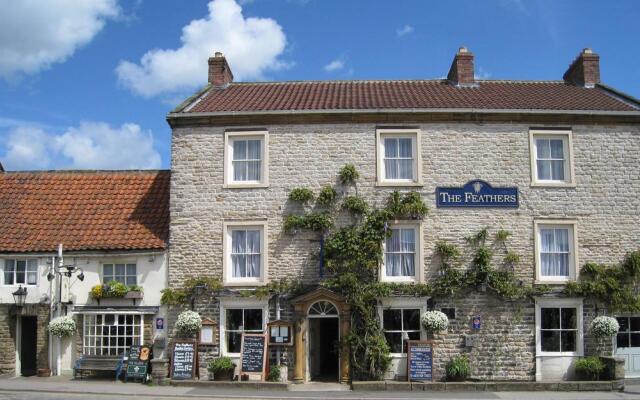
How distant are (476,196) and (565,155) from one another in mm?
3171

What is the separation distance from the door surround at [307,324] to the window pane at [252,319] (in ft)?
4.10

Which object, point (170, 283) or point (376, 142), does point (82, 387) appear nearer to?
point (170, 283)

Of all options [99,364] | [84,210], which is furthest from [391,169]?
[99,364]

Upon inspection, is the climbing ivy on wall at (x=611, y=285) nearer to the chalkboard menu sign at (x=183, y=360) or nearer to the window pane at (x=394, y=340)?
the window pane at (x=394, y=340)

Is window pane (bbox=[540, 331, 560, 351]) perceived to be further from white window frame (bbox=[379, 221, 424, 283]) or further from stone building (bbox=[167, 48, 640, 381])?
white window frame (bbox=[379, 221, 424, 283])

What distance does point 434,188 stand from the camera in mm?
20172

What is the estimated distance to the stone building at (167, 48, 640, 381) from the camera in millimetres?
19672

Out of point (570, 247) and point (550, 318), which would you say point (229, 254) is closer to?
point (550, 318)

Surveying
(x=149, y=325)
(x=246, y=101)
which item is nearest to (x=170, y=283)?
(x=149, y=325)

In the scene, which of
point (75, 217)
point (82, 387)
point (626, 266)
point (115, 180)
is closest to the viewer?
point (82, 387)

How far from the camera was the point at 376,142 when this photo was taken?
66.7 ft

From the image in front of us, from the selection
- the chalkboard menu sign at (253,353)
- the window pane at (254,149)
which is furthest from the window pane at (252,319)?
the window pane at (254,149)

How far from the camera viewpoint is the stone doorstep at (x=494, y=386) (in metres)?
A: 17.9

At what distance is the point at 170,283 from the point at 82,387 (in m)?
3.86
